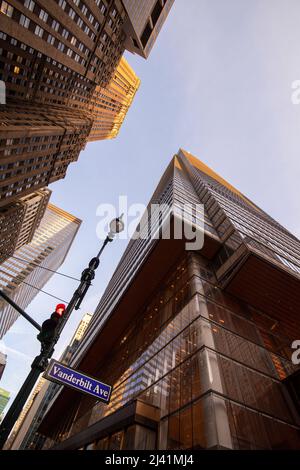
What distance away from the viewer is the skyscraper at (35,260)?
12975 centimetres

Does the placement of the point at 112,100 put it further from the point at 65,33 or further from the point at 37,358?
the point at 37,358

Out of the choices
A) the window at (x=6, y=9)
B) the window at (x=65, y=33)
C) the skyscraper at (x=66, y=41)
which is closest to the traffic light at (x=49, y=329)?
the skyscraper at (x=66, y=41)

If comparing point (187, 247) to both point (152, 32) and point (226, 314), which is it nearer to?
point (226, 314)

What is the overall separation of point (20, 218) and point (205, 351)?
92009 millimetres

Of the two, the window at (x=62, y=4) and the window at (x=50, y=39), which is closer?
the window at (x=62, y=4)

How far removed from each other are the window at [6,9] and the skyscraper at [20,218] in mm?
54767

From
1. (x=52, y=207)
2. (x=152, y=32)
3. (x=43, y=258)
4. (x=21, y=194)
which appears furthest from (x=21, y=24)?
(x=52, y=207)

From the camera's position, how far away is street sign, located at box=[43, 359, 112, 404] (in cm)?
628

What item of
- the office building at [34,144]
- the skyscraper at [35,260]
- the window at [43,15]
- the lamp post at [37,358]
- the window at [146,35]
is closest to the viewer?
the lamp post at [37,358]

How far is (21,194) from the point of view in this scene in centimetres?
6391

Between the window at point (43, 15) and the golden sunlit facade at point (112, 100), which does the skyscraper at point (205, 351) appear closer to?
the window at point (43, 15)

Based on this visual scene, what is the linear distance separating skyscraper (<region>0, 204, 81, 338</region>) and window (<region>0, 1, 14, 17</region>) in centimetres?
9950

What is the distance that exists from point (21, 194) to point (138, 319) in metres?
52.3
